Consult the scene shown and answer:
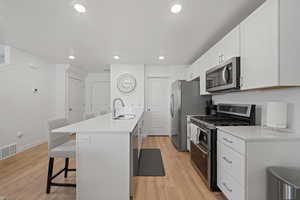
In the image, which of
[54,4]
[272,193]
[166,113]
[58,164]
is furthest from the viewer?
[166,113]

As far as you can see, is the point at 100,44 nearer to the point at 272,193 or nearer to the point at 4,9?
the point at 4,9

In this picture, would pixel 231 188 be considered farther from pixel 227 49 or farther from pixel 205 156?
pixel 227 49

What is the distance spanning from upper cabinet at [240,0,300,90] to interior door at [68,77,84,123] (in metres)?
5.13

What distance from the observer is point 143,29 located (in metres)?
2.42

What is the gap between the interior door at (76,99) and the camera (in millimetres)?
4995

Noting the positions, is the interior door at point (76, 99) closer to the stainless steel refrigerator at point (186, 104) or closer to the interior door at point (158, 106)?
the interior door at point (158, 106)

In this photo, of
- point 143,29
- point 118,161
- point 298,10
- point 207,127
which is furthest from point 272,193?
point 143,29

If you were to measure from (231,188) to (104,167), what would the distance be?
4.61ft

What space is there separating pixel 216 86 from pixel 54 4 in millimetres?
2522

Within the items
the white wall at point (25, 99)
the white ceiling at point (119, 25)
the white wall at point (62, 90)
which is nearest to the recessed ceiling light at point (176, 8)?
the white ceiling at point (119, 25)

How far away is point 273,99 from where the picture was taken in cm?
179

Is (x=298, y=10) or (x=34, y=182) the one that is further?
(x=34, y=182)

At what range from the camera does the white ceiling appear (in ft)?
5.97

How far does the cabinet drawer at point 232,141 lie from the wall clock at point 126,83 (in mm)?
3441
